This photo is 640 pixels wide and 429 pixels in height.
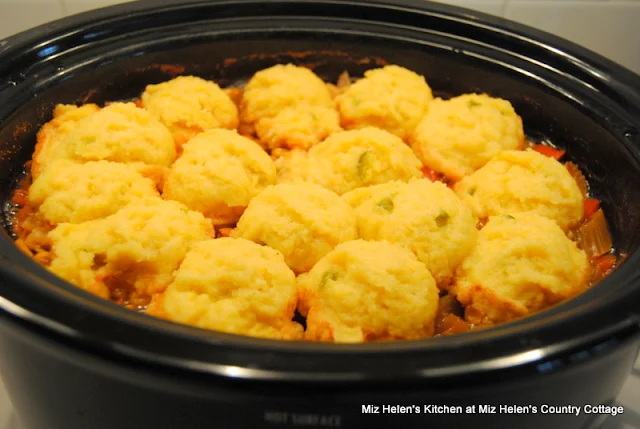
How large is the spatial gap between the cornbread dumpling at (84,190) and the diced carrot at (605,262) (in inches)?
42.9

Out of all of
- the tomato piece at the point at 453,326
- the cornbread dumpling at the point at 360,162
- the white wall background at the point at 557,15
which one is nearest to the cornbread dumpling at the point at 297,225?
the cornbread dumpling at the point at 360,162

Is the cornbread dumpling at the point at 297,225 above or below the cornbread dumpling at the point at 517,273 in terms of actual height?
above

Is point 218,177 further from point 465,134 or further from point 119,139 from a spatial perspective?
point 465,134

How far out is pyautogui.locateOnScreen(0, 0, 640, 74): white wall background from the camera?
2512 mm

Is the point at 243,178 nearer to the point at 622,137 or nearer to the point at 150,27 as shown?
the point at 150,27

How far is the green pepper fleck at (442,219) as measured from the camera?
4.64 feet

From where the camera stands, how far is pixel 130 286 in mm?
1353

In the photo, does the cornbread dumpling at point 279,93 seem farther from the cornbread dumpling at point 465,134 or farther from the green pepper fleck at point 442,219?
the green pepper fleck at point 442,219

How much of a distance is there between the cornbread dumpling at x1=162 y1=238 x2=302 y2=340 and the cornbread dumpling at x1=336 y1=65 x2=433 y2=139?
71cm

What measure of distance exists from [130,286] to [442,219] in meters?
0.70

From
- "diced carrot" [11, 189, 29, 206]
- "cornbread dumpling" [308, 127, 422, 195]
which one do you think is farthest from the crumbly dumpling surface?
"diced carrot" [11, 189, 29, 206]

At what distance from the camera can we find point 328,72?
2152mm

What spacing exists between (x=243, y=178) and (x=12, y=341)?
65 centimetres

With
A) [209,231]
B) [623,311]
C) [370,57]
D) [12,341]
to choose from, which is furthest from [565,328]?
[370,57]
